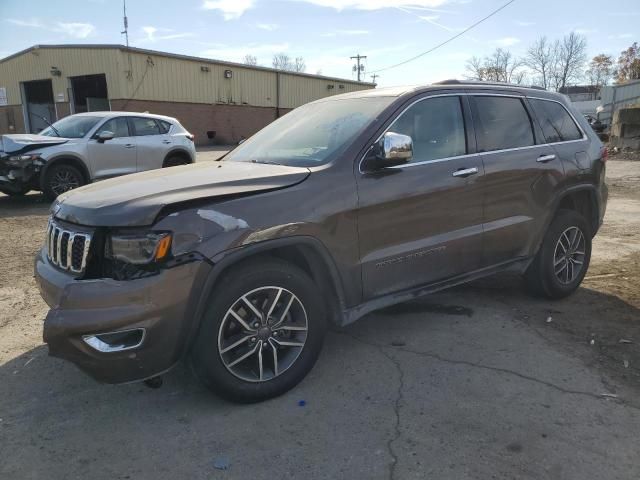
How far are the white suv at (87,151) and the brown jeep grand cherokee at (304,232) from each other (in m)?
6.53

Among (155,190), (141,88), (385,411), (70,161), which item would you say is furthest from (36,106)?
(385,411)

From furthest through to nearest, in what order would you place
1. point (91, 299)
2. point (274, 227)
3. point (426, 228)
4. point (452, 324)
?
point (452, 324) < point (426, 228) < point (274, 227) < point (91, 299)

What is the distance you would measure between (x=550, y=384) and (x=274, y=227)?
201cm

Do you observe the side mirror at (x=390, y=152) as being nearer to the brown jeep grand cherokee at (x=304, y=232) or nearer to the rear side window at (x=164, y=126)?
the brown jeep grand cherokee at (x=304, y=232)

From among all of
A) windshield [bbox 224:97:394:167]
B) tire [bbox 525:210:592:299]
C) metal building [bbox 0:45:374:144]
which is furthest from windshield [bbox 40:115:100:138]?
metal building [bbox 0:45:374:144]

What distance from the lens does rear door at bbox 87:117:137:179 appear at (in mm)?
10077

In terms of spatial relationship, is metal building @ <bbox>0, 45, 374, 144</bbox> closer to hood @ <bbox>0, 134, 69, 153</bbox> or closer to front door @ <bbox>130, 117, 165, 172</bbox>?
front door @ <bbox>130, 117, 165, 172</bbox>

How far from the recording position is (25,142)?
30.5 feet

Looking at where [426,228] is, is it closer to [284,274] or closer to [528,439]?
[284,274]

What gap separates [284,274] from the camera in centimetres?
307

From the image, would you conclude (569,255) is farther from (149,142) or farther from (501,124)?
(149,142)

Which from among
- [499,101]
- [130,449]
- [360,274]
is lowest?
[130,449]

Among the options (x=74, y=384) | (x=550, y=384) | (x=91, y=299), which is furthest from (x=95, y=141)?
(x=550, y=384)

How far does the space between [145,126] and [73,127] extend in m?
1.48
